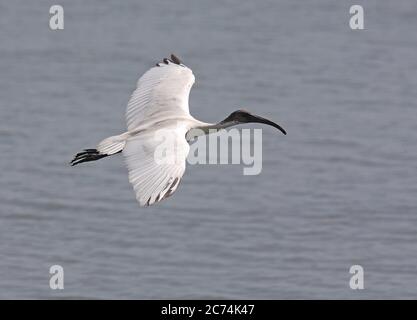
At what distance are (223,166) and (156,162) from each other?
6.42 meters

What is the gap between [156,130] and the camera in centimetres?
1021

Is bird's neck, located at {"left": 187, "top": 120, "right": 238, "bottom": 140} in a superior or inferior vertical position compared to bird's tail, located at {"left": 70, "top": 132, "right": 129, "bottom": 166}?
superior

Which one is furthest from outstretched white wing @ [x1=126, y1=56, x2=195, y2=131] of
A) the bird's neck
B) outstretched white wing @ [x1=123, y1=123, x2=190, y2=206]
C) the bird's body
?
outstretched white wing @ [x1=123, y1=123, x2=190, y2=206]

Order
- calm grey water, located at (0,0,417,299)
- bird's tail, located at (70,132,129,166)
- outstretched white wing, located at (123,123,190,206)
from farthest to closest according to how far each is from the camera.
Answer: calm grey water, located at (0,0,417,299) < bird's tail, located at (70,132,129,166) < outstretched white wing, located at (123,123,190,206)

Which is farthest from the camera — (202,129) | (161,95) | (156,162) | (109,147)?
(161,95)

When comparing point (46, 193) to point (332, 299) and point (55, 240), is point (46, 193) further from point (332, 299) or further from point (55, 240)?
point (332, 299)

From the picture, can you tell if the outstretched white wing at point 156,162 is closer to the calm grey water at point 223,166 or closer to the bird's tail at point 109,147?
the bird's tail at point 109,147

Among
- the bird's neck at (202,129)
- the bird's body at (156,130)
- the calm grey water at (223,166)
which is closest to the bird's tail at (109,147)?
the bird's body at (156,130)

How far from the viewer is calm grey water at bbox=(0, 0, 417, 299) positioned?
1312 centimetres

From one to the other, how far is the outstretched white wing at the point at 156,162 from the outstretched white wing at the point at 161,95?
802 millimetres

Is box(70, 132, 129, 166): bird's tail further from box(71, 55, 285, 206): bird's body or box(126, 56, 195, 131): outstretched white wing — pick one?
box(126, 56, 195, 131): outstretched white wing

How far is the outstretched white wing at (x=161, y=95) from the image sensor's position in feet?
36.5

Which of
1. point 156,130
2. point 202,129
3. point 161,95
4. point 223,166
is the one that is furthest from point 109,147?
point 223,166

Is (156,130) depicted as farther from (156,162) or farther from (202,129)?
(156,162)
